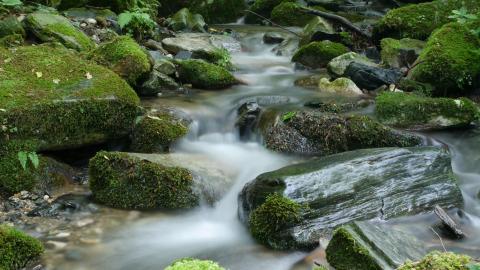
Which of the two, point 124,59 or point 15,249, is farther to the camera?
point 124,59

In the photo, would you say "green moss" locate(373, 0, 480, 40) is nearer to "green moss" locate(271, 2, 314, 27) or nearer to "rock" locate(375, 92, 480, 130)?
"green moss" locate(271, 2, 314, 27)

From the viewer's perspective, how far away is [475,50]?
318 inches

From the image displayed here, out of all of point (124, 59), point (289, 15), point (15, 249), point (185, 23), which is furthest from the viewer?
point (289, 15)

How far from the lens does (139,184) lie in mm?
5012

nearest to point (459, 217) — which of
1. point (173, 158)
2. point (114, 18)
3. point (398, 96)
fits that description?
point (398, 96)

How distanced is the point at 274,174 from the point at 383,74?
176 inches

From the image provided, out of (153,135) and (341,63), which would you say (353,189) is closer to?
(153,135)

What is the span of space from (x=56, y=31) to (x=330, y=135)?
468 centimetres

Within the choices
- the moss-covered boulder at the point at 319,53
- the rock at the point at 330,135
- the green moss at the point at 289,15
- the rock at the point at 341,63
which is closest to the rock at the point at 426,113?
the rock at the point at 330,135

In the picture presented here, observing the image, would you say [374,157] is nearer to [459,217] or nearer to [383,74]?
[459,217]

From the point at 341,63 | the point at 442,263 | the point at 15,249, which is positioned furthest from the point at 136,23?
the point at 442,263

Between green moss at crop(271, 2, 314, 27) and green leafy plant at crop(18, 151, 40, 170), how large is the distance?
36.2 ft

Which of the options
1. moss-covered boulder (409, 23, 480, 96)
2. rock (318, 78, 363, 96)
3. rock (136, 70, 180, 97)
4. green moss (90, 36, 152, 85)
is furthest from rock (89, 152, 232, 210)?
moss-covered boulder (409, 23, 480, 96)

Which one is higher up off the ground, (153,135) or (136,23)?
(136,23)
